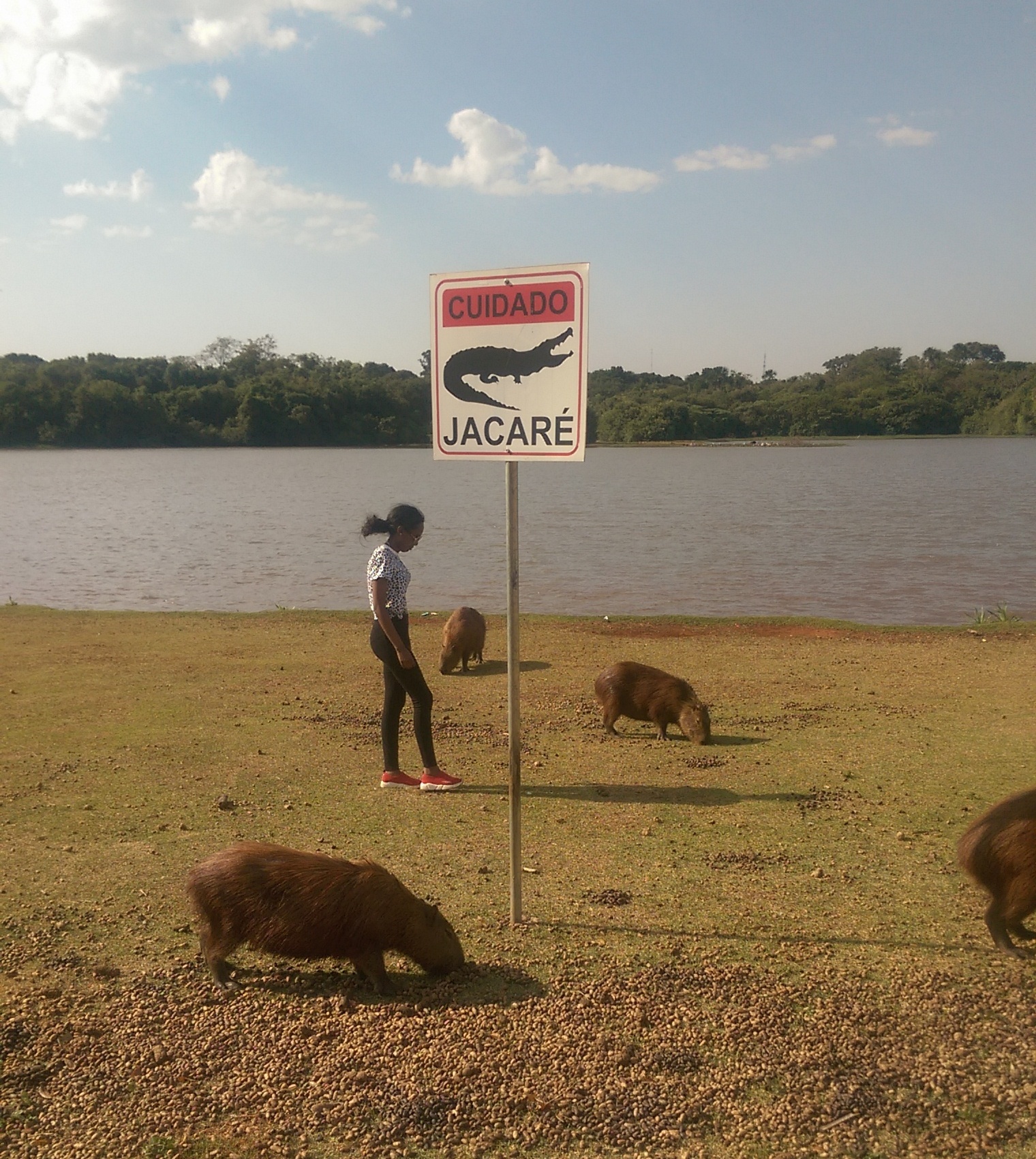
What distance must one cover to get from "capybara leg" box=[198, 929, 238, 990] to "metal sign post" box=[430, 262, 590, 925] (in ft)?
5.90

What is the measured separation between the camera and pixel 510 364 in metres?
4.15

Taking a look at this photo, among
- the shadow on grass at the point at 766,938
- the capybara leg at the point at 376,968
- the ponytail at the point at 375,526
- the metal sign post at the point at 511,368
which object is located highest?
the metal sign post at the point at 511,368

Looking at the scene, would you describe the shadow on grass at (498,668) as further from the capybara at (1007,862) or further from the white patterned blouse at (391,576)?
the capybara at (1007,862)

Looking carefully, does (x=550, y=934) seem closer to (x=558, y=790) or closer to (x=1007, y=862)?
(x=1007, y=862)

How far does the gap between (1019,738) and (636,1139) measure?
6.04 m

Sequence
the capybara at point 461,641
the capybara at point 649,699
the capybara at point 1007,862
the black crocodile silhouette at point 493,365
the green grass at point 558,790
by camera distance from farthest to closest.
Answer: the capybara at point 461,641 < the capybara at point 649,699 < the green grass at point 558,790 < the capybara at point 1007,862 < the black crocodile silhouette at point 493,365

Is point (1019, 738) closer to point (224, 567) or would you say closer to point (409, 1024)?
point (409, 1024)

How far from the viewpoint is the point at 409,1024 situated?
3.71 meters

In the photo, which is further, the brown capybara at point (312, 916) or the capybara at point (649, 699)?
the capybara at point (649, 699)

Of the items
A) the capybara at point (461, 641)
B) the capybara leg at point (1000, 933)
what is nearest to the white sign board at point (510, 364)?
the capybara leg at point (1000, 933)

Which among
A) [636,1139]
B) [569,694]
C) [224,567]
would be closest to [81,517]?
[224,567]

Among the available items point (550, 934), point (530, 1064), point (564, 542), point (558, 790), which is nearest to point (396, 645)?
point (558, 790)

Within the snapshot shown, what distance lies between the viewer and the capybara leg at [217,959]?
4.02 m

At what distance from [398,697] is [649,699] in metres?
2.52
